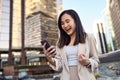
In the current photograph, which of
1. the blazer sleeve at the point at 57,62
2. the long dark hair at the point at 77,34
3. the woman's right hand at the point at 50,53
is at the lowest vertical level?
the blazer sleeve at the point at 57,62

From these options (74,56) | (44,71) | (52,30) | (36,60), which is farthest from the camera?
(52,30)

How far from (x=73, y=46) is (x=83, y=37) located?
103 mm

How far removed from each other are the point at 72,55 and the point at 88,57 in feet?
0.39

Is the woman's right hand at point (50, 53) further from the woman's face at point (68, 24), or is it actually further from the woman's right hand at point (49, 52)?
the woman's face at point (68, 24)

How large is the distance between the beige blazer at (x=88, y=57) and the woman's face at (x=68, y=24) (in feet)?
0.43

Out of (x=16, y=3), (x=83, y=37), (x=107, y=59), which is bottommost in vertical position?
(x=107, y=59)

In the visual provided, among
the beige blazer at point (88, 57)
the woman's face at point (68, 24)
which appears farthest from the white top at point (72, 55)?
the woman's face at point (68, 24)

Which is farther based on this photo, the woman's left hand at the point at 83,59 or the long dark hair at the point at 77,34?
the long dark hair at the point at 77,34

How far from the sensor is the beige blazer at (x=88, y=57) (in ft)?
4.85

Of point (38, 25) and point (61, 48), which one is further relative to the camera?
point (38, 25)

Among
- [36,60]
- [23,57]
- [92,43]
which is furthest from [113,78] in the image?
[36,60]

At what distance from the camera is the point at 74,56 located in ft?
5.08

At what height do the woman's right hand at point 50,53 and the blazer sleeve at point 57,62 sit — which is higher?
the woman's right hand at point 50,53

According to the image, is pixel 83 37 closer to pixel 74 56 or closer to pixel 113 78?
pixel 74 56
